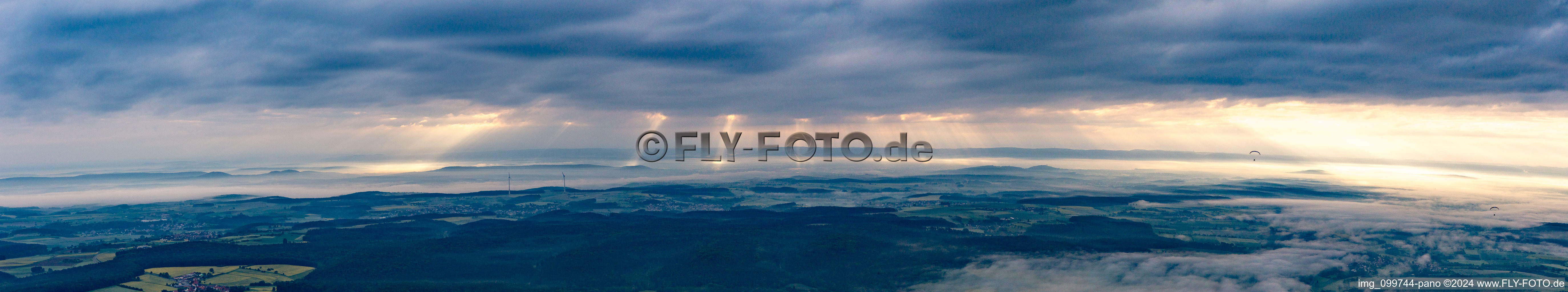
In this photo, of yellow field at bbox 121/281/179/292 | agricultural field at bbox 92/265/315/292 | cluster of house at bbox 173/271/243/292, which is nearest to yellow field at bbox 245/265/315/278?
agricultural field at bbox 92/265/315/292

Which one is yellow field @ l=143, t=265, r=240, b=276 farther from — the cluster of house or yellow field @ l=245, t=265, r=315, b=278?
yellow field @ l=245, t=265, r=315, b=278

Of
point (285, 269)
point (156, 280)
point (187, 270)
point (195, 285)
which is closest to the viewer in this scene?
point (195, 285)

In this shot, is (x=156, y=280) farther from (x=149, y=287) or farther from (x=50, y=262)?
(x=50, y=262)

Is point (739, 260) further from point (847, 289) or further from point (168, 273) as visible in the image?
point (168, 273)

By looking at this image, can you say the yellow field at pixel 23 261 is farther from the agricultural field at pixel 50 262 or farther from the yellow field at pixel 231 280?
the yellow field at pixel 231 280

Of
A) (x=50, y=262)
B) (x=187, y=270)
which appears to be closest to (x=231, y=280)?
(x=187, y=270)

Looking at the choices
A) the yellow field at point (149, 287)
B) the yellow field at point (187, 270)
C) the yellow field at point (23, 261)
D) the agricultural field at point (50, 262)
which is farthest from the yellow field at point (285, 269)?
the yellow field at point (23, 261)

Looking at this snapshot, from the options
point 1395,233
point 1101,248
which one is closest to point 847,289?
point 1101,248

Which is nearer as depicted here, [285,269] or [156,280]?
[156,280]
